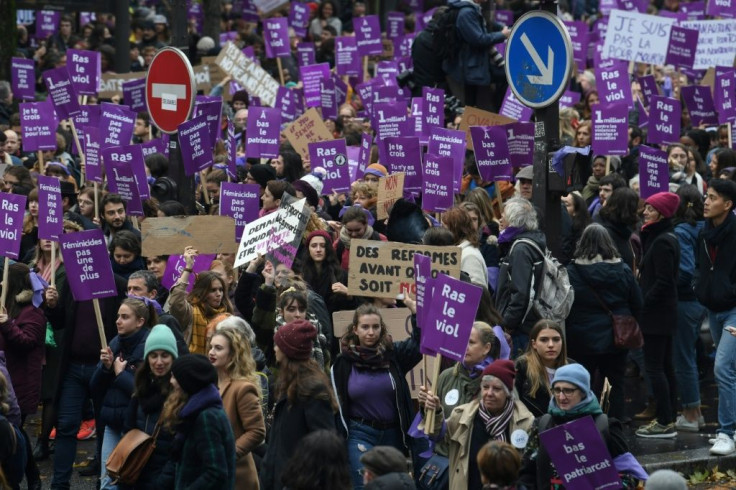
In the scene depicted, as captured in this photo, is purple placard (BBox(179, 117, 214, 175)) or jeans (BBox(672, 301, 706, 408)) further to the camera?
purple placard (BBox(179, 117, 214, 175))

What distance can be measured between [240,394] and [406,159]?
5.71m

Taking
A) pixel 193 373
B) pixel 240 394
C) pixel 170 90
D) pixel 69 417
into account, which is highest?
pixel 170 90

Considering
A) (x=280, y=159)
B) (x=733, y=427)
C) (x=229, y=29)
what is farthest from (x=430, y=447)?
(x=229, y=29)

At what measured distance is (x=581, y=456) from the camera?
313 inches

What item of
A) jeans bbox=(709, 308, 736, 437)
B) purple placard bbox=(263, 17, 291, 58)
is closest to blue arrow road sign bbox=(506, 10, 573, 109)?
jeans bbox=(709, 308, 736, 437)

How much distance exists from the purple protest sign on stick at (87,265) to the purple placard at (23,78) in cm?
995

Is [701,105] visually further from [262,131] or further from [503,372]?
[503,372]

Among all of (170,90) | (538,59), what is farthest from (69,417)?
(538,59)

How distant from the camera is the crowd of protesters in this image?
27.1 ft

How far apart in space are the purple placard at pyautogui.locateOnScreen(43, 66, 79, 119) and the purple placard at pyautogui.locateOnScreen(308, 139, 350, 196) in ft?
10.4

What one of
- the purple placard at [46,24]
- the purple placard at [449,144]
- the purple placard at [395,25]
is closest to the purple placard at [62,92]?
the purple placard at [449,144]

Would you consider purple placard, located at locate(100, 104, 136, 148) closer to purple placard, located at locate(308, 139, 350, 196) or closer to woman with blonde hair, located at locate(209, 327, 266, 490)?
purple placard, located at locate(308, 139, 350, 196)

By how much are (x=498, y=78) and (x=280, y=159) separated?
339cm

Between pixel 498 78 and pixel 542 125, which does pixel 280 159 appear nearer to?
pixel 498 78
